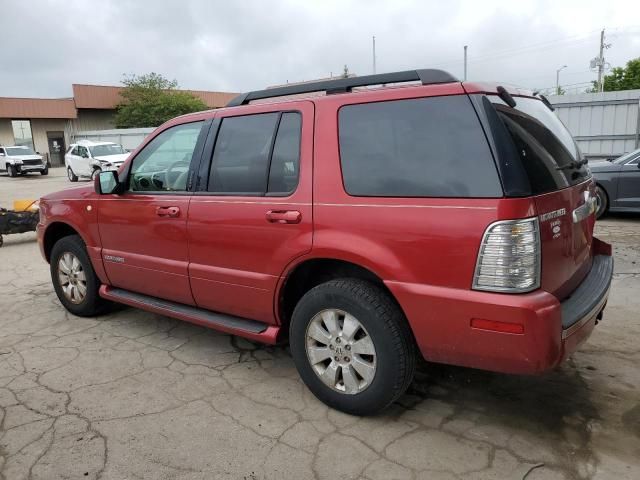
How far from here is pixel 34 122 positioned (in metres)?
39.8

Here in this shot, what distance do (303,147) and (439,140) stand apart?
2.81 ft

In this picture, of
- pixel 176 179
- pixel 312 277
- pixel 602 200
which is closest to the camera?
pixel 312 277

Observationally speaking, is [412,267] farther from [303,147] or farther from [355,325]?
[303,147]

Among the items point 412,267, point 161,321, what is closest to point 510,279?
point 412,267

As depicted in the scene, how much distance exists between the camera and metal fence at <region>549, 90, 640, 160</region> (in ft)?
46.2

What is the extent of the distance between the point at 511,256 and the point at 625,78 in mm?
50508

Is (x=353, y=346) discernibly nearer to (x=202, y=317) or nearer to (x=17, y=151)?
(x=202, y=317)

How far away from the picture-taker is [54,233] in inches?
199

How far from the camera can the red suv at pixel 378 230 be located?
2.40 metres

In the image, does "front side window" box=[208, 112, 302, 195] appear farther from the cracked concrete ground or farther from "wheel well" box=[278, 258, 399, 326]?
the cracked concrete ground

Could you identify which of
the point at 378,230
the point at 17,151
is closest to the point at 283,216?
the point at 378,230

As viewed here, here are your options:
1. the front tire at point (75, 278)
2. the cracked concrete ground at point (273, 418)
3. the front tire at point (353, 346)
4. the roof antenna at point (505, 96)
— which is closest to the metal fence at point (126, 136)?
the front tire at point (75, 278)

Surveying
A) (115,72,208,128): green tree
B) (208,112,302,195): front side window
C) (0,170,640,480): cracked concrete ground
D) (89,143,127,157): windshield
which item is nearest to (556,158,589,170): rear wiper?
(0,170,640,480): cracked concrete ground

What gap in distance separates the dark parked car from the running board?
25.3 ft
